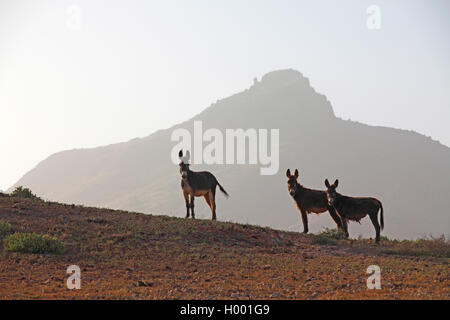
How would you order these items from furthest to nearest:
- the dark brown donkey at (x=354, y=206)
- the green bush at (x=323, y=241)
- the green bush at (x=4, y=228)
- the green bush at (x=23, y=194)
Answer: the green bush at (x=23, y=194) → the dark brown donkey at (x=354, y=206) → the green bush at (x=323, y=241) → the green bush at (x=4, y=228)

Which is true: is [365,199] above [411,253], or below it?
above

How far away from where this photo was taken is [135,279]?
13.3 meters

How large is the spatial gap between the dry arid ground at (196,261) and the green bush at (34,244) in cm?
31

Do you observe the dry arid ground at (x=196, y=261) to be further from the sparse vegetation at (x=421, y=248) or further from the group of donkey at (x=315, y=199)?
the group of donkey at (x=315, y=199)

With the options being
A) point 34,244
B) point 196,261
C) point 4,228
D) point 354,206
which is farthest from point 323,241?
point 4,228

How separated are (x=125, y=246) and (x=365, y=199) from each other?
9699 millimetres

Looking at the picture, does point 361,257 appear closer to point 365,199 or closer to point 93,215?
point 365,199

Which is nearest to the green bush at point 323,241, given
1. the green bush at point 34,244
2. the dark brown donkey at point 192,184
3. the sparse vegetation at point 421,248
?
the sparse vegetation at point 421,248

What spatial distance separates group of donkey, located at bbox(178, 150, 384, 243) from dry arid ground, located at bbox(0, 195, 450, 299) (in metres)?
1.27

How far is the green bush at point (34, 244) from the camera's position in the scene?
52.8 ft
